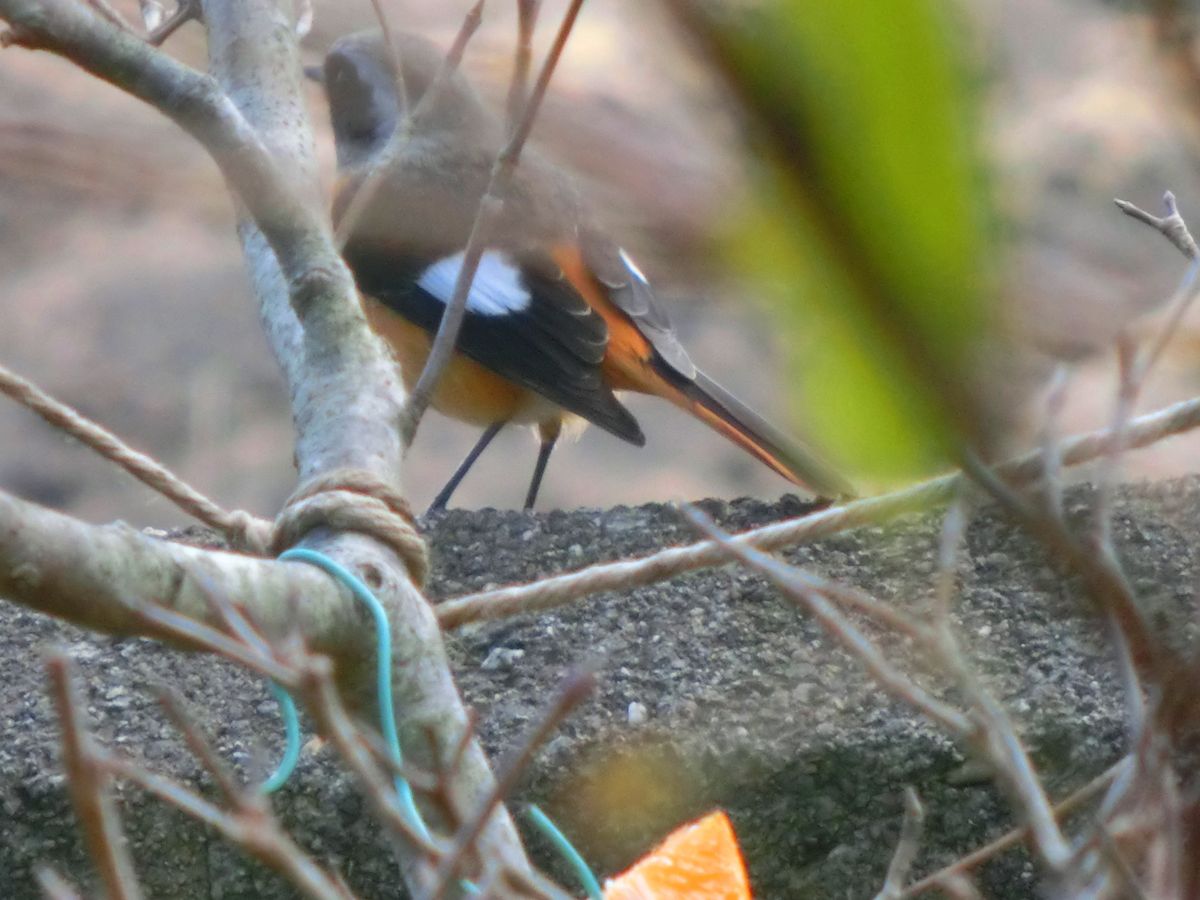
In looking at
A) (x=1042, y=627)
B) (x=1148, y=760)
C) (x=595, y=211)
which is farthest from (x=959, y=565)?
(x=595, y=211)

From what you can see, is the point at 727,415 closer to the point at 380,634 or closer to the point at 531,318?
the point at 531,318

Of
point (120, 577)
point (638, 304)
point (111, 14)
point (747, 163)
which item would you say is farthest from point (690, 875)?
point (638, 304)

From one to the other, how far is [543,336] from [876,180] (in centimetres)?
304

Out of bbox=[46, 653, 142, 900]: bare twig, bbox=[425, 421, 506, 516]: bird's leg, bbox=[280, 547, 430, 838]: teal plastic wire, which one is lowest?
bbox=[46, 653, 142, 900]: bare twig

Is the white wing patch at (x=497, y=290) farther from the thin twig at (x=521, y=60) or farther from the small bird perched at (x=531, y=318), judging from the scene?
the thin twig at (x=521, y=60)

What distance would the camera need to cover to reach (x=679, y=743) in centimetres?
175

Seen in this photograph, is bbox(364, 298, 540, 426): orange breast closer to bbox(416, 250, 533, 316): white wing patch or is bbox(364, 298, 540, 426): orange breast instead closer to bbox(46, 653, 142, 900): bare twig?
bbox(416, 250, 533, 316): white wing patch

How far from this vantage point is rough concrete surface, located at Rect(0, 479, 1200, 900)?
5.60 feet

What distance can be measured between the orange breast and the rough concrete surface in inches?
64.1

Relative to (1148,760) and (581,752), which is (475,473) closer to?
(581,752)

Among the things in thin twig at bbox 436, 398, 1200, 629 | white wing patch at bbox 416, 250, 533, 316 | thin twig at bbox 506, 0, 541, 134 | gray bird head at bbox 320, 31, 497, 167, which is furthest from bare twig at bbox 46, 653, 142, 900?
gray bird head at bbox 320, 31, 497, 167

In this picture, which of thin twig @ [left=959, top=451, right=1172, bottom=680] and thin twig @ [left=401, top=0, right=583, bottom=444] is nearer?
thin twig @ [left=959, top=451, right=1172, bottom=680]

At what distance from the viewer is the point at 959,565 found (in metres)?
2.07

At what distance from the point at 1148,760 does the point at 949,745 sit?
3.90ft
